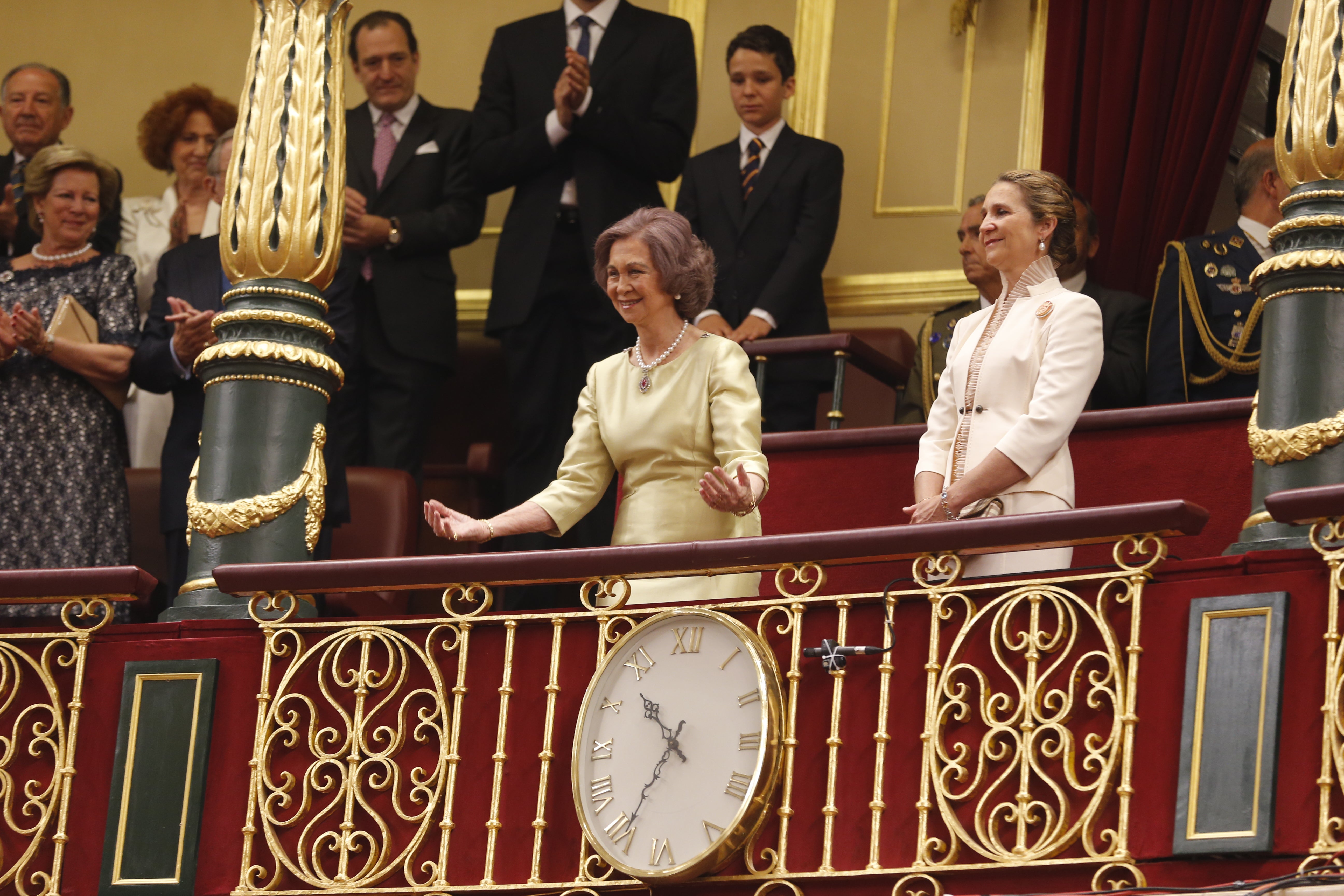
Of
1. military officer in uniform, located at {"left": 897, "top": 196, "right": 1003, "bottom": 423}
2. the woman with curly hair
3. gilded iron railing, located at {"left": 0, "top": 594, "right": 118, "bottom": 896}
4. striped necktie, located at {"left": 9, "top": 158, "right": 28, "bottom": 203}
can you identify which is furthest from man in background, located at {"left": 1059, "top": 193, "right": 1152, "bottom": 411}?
striped necktie, located at {"left": 9, "top": 158, "right": 28, "bottom": 203}

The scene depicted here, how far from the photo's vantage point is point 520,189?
20.1 ft

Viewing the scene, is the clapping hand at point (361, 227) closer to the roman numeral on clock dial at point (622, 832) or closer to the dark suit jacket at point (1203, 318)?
the dark suit jacket at point (1203, 318)

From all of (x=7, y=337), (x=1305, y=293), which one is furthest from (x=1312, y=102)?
(x=7, y=337)

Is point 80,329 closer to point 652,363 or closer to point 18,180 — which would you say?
point 18,180

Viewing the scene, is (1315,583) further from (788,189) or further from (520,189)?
(520,189)

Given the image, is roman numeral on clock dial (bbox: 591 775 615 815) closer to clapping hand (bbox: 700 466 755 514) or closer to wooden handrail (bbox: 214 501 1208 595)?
wooden handrail (bbox: 214 501 1208 595)

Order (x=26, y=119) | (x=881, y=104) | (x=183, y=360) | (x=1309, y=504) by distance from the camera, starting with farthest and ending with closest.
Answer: (x=881, y=104) < (x=26, y=119) < (x=183, y=360) < (x=1309, y=504)

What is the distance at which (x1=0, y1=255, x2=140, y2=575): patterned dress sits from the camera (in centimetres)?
505

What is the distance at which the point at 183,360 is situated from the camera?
5125 millimetres

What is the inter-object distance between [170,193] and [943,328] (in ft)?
9.45

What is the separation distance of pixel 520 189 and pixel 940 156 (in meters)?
1.67

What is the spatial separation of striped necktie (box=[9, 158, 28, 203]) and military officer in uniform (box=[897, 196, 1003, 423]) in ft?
9.39

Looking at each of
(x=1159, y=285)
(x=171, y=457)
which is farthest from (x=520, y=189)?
(x=1159, y=285)

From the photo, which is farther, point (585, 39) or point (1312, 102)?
point (585, 39)
